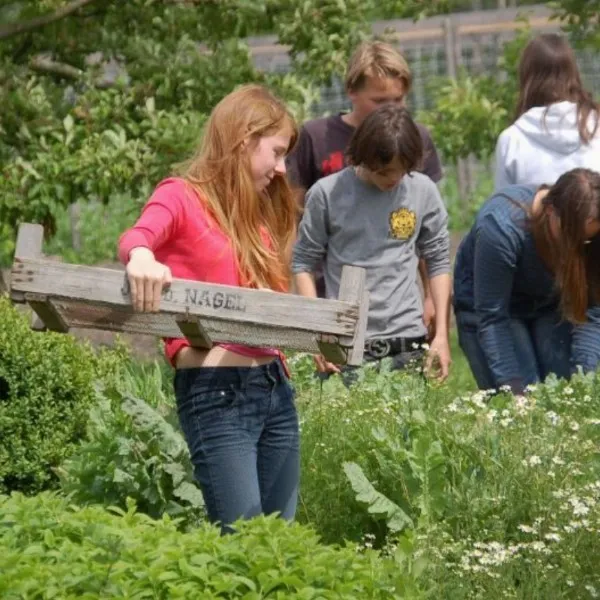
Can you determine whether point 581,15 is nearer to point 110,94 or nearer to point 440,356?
point 110,94

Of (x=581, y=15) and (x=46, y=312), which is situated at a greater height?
(x=581, y=15)

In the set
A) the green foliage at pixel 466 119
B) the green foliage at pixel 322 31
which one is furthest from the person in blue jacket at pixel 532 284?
the green foliage at pixel 466 119

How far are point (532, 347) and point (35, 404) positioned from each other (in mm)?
1880

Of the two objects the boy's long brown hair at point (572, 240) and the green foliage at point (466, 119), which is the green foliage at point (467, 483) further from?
the green foliage at point (466, 119)

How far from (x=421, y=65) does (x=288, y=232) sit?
42.2 feet

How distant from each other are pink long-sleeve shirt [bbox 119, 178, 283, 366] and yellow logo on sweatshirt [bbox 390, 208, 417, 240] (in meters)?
2.13

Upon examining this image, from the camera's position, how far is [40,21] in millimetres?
9008

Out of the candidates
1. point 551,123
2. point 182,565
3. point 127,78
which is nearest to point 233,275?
point 182,565

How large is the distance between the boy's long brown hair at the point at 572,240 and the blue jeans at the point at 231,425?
1.82 metres

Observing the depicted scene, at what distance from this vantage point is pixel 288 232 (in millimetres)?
4930

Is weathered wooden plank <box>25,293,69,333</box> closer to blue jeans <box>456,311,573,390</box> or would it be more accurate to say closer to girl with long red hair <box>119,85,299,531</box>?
girl with long red hair <box>119,85,299,531</box>

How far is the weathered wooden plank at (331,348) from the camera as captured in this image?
4406 mm

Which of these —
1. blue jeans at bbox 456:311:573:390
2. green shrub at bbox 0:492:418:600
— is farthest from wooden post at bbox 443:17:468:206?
green shrub at bbox 0:492:418:600

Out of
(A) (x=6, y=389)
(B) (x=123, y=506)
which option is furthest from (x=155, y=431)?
(A) (x=6, y=389)
